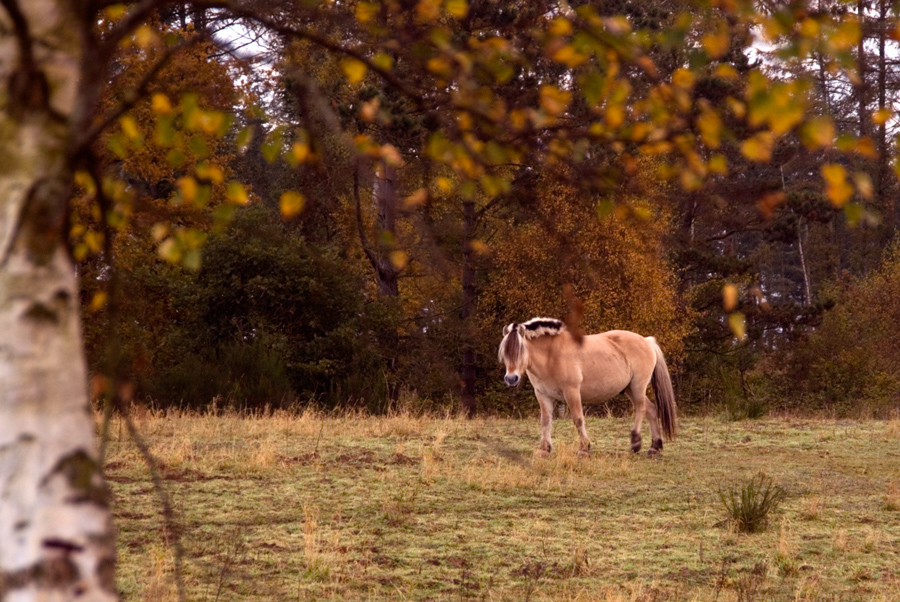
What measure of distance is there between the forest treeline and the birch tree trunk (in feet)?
1.21

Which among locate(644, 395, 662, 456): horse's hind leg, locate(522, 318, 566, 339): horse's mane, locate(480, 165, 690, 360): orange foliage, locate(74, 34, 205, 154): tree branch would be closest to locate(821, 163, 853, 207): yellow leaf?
locate(74, 34, 205, 154): tree branch

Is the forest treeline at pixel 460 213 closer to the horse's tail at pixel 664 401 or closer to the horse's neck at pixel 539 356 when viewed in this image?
the horse's neck at pixel 539 356

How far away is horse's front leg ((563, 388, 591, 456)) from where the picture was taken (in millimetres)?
11719

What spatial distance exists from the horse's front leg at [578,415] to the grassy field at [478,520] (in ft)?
1.05

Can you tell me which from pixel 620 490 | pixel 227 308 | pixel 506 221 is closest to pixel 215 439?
pixel 620 490

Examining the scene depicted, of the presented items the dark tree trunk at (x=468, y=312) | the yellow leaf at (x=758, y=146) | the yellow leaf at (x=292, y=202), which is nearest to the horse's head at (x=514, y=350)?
the yellow leaf at (x=292, y=202)

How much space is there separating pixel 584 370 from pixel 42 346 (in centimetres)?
1036

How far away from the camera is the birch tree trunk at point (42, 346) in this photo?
234 cm

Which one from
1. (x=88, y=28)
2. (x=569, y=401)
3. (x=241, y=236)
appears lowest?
(x=569, y=401)

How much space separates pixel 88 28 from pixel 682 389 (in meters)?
25.7

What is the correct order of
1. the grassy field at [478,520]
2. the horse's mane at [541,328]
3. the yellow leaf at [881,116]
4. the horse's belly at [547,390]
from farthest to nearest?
1. the horse's belly at [547,390]
2. the horse's mane at [541,328]
3. the grassy field at [478,520]
4. the yellow leaf at [881,116]

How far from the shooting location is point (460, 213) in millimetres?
22344

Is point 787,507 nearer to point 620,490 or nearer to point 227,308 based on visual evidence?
point 620,490

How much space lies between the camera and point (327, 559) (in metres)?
6.37
